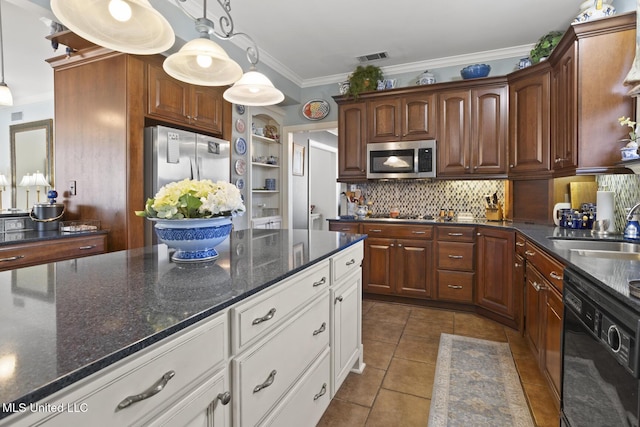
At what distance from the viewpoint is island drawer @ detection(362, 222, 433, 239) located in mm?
3461

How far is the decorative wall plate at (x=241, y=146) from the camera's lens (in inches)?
157

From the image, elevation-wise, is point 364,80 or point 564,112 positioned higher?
point 364,80

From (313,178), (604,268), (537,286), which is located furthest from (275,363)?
(313,178)

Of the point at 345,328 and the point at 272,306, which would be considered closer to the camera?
the point at 272,306

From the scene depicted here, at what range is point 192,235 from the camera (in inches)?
51.6

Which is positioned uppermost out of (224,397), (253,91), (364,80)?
(364,80)

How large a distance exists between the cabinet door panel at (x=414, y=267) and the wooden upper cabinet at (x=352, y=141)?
105 centimetres

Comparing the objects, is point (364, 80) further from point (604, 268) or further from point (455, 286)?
point (604, 268)

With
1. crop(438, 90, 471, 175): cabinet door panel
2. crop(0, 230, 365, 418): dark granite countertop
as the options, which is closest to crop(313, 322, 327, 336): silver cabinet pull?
crop(0, 230, 365, 418): dark granite countertop

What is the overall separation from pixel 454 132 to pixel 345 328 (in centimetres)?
268

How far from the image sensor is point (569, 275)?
147 cm

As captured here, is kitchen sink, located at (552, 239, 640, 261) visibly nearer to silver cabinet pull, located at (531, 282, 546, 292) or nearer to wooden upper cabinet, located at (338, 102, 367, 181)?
silver cabinet pull, located at (531, 282, 546, 292)

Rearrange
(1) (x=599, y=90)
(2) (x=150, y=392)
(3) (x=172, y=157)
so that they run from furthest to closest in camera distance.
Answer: (3) (x=172, y=157) < (1) (x=599, y=90) < (2) (x=150, y=392)

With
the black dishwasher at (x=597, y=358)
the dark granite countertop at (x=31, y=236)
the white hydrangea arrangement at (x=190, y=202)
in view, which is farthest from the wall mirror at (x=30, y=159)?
the black dishwasher at (x=597, y=358)
